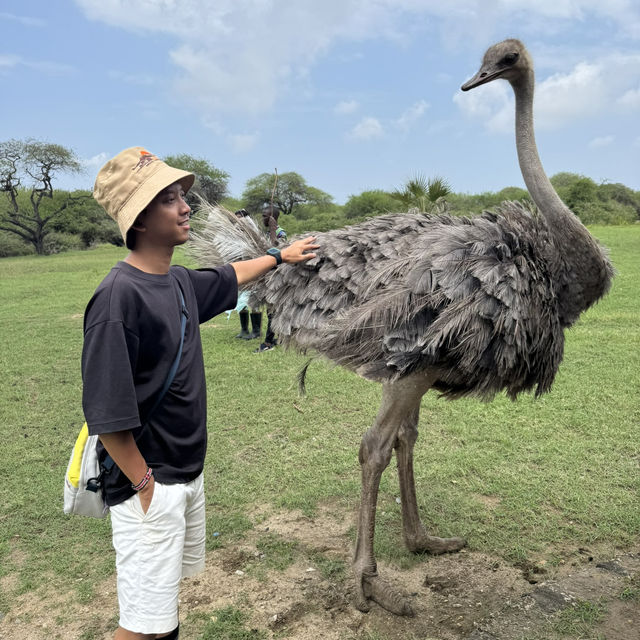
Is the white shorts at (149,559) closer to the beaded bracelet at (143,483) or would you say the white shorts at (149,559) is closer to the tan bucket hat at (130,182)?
the beaded bracelet at (143,483)

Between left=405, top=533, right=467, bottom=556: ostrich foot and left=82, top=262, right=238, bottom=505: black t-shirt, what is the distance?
5.62ft

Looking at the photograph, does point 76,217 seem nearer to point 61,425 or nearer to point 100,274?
point 100,274

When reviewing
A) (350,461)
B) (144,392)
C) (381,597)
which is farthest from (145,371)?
(350,461)

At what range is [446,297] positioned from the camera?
2.54m

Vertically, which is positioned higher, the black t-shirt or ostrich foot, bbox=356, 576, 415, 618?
the black t-shirt

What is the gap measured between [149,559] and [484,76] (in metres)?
2.52

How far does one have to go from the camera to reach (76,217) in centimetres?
3859

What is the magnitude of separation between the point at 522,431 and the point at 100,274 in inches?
617

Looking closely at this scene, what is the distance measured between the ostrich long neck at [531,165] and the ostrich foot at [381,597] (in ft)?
6.03

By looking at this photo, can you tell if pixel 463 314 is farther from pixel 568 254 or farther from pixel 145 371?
pixel 145 371

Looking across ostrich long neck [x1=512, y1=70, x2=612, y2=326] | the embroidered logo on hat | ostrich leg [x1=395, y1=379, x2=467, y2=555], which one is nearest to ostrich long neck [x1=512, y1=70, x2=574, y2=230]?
ostrich long neck [x1=512, y1=70, x2=612, y2=326]

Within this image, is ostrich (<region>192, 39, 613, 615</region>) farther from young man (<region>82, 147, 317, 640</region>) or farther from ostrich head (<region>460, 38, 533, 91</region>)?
young man (<region>82, 147, 317, 640</region>)

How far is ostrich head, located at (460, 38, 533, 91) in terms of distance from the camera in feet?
9.42

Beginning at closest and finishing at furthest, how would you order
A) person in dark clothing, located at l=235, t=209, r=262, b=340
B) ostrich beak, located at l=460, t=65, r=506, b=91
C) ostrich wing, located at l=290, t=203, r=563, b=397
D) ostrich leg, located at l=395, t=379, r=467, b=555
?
ostrich wing, located at l=290, t=203, r=563, b=397
ostrich beak, located at l=460, t=65, r=506, b=91
ostrich leg, located at l=395, t=379, r=467, b=555
person in dark clothing, located at l=235, t=209, r=262, b=340
